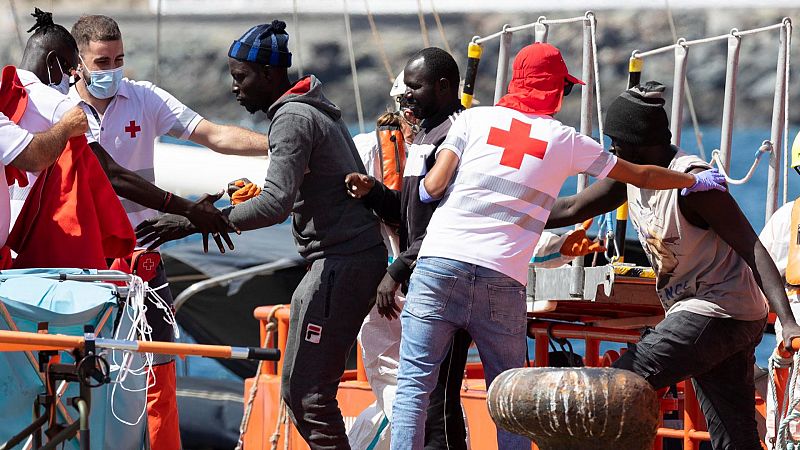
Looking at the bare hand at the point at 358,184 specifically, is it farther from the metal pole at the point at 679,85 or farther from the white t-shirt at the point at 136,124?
the metal pole at the point at 679,85

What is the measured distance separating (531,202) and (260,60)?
1250mm

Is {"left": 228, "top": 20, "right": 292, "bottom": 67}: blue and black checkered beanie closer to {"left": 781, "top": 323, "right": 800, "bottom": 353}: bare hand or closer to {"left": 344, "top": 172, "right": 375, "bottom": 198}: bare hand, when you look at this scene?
{"left": 344, "top": 172, "right": 375, "bottom": 198}: bare hand

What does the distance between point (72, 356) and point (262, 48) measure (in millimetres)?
1672

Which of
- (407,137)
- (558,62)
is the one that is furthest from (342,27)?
(558,62)

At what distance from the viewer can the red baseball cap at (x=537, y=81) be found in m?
5.20

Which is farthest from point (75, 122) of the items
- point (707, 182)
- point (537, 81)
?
point (707, 182)

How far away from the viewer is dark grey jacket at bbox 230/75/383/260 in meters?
5.54

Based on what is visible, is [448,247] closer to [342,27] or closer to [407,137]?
[407,137]

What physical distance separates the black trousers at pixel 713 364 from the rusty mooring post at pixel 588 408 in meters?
1.17

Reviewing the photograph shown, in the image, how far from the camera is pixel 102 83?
6.63 metres

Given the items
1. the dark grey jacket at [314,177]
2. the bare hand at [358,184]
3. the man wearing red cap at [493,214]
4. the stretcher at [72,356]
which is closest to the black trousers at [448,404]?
the man wearing red cap at [493,214]

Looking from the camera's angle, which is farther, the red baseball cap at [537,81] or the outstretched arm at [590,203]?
the outstretched arm at [590,203]

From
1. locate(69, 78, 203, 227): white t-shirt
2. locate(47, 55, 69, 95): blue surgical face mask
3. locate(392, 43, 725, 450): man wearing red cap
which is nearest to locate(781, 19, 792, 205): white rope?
locate(392, 43, 725, 450): man wearing red cap

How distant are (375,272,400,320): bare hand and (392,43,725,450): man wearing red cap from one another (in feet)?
0.80
